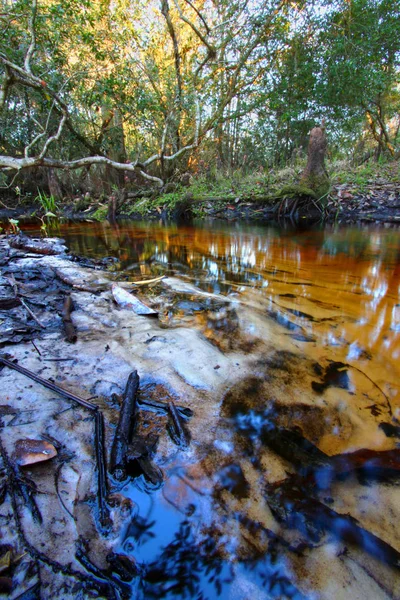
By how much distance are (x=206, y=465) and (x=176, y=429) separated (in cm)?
20

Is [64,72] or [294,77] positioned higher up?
[294,77]

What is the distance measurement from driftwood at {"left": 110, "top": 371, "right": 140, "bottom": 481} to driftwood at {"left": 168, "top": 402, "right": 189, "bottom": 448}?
0.17 metres

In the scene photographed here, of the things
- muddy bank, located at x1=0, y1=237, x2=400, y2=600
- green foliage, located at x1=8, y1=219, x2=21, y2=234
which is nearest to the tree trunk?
green foliage, located at x1=8, y1=219, x2=21, y2=234

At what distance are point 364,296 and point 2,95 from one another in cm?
825

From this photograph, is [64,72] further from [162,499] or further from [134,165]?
[162,499]

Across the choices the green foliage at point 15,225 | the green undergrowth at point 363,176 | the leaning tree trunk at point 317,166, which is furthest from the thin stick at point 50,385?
the green undergrowth at point 363,176

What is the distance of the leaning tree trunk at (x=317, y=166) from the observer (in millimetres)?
7984

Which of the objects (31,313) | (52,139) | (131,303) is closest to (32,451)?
(31,313)

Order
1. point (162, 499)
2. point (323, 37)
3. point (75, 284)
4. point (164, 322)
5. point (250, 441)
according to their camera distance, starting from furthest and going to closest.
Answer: point (323, 37) → point (75, 284) → point (164, 322) → point (250, 441) → point (162, 499)

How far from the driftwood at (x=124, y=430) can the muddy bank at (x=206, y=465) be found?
0.08 ft

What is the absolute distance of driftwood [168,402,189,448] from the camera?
1193mm

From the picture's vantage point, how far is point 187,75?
1098 centimetres

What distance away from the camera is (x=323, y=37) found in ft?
33.8

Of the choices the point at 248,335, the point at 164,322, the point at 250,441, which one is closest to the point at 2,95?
the point at 164,322
